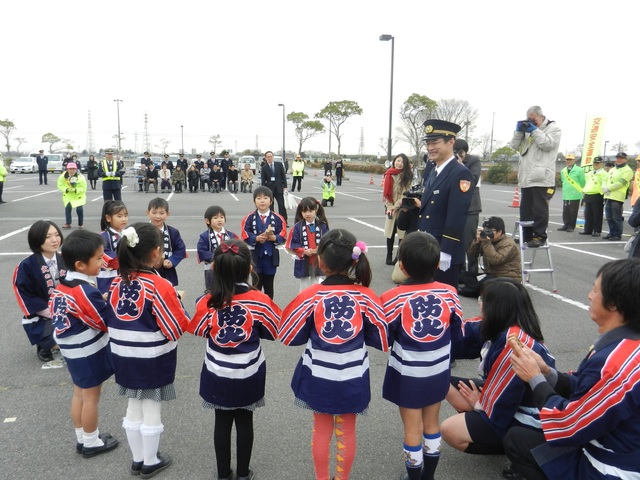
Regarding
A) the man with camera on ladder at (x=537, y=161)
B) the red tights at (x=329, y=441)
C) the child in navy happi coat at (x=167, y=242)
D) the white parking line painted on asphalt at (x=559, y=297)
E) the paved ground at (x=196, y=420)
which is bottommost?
the paved ground at (x=196, y=420)

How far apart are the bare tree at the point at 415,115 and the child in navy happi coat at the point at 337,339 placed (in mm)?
42203

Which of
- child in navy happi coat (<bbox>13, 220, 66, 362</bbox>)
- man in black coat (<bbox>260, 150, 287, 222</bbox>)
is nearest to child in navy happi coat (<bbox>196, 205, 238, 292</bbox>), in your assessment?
child in navy happi coat (<bbox>13, 220, 66, 362</bbox>)

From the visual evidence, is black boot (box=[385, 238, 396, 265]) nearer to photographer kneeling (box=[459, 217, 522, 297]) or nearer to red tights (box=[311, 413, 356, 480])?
photographer kneeling (box=[459, 217, 522, 297])

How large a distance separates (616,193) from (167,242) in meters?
10.5

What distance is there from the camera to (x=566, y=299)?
6164 millimetres

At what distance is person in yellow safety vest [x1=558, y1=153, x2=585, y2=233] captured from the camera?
1183cm

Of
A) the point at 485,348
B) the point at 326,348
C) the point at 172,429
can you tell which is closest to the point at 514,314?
the point at 485,348

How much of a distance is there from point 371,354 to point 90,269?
2662mm

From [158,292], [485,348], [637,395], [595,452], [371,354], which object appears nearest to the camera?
[637,395]

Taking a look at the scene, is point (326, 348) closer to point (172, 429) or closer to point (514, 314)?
point (514, 314)

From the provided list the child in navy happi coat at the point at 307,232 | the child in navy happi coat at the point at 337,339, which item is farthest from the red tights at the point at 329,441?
the child in navy happi coat at the point at 307,232

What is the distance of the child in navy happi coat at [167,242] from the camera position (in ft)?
14.5

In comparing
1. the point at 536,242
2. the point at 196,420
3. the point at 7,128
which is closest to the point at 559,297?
the point at 536,242

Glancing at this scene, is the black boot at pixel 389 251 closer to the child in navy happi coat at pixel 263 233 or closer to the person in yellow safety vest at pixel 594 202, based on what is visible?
the child in navy happi coat at pixel 263 233
